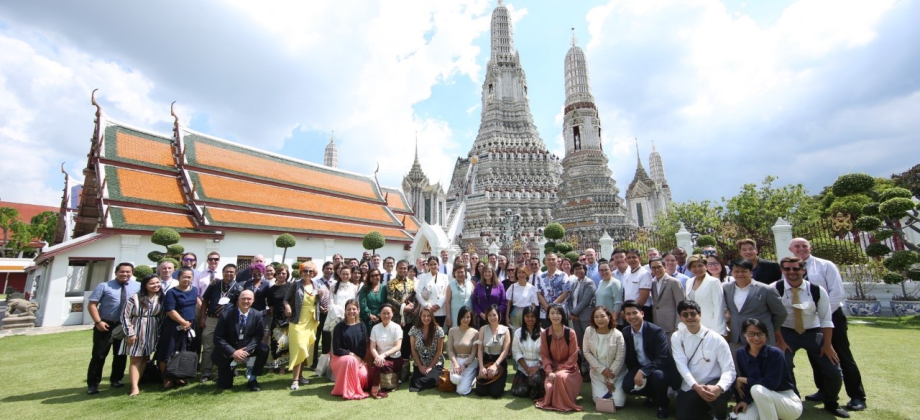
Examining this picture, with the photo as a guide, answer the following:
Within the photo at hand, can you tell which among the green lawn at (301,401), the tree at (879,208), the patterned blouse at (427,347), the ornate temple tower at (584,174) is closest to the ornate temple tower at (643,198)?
the ornate temple tower at (584,174)

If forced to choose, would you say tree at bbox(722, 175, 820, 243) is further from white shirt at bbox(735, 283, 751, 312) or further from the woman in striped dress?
the woman in striped dress

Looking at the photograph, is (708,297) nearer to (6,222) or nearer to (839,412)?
(839,412)

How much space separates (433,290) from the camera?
636 cm

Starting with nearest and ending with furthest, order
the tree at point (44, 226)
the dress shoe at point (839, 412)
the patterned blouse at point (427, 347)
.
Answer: the dress shoe at point (839, 412), the patterned blouse at point (427, 347), the tree at point (44, 226)

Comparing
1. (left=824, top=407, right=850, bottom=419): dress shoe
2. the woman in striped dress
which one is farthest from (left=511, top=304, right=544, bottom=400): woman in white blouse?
the woman in striped dress

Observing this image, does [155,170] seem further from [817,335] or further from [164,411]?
[817,335]

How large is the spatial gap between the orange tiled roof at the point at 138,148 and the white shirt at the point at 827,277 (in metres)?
18.8

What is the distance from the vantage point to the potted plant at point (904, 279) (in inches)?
364

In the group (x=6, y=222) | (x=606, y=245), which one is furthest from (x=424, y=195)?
(x=6, y=222)

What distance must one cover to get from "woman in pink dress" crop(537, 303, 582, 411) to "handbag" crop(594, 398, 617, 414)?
21cm

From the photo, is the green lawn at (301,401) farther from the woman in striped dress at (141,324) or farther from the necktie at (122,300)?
the necktie at (122,300)

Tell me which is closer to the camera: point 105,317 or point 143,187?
point 105,317

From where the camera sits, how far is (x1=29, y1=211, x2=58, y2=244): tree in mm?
33634

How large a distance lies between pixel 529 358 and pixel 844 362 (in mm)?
3268
